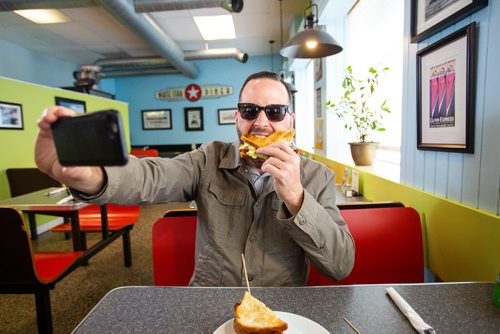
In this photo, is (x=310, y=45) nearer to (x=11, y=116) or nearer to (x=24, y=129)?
(x=11, y=116)

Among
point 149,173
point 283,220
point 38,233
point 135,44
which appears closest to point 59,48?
point 135,44

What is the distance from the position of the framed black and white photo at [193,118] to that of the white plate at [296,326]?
8.56 metres

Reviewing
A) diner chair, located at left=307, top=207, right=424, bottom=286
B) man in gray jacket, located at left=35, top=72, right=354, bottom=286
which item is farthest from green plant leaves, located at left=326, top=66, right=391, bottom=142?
man in gray jacket, located at left=35, top=72, right=354, bottom=286

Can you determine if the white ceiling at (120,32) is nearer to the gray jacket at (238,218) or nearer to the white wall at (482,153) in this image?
the white wall at (482,153)

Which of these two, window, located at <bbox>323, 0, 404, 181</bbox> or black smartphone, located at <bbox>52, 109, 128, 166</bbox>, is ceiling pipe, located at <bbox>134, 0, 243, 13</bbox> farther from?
black smartphone, located at <bbox>52, 109, 128, 166</bbox>

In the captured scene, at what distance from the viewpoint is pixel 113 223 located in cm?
322

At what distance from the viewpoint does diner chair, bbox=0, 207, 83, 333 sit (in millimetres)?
1747

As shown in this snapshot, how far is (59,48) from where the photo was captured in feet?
23.6

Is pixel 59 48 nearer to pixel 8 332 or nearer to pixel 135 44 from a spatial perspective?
pixel 135 44

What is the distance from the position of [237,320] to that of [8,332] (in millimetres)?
2484

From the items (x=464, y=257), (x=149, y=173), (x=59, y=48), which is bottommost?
(x=464, y=257)

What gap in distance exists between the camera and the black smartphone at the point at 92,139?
501mm

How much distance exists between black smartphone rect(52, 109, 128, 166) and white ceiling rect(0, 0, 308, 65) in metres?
5.32

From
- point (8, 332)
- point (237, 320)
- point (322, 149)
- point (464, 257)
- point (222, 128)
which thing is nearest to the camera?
point (237, 320)
